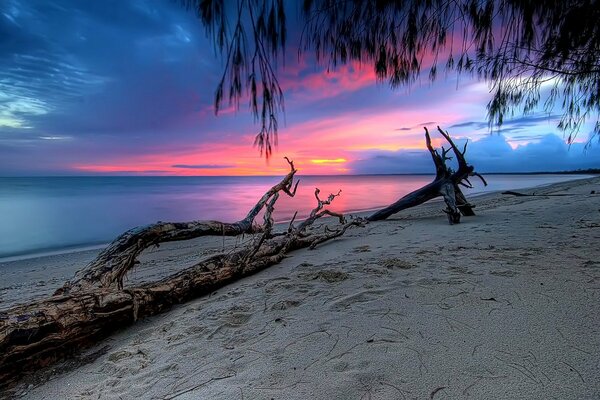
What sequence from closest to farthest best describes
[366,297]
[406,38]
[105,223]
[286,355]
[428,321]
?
[286,355] → [428,321] → [406,38] → [366,297] → [105,223]

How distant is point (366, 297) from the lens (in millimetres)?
2719

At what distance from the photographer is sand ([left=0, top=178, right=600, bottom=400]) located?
5.29ft

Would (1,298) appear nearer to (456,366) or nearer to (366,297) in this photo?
(366,297)

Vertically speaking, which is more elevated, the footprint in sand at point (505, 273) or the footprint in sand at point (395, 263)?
the footprint in sand at point (505, 273)

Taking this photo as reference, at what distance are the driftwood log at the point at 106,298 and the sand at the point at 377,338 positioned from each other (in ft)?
0.50

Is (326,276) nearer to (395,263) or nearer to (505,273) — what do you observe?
(395,263)

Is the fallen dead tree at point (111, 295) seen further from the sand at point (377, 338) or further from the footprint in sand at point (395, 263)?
the footprint in sand at point (395, 263)

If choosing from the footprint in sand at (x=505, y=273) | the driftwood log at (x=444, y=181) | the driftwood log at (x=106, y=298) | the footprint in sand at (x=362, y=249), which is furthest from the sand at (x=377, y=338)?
the driftwood log at (x=444, y=181)

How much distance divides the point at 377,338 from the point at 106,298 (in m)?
2.27

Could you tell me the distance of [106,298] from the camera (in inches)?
106

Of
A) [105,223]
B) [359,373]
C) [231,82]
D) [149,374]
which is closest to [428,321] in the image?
[359,373]

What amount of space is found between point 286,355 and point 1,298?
476 centimetres

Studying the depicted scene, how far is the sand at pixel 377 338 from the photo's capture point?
63.5 inches

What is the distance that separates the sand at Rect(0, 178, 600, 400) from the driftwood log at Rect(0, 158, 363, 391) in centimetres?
15
